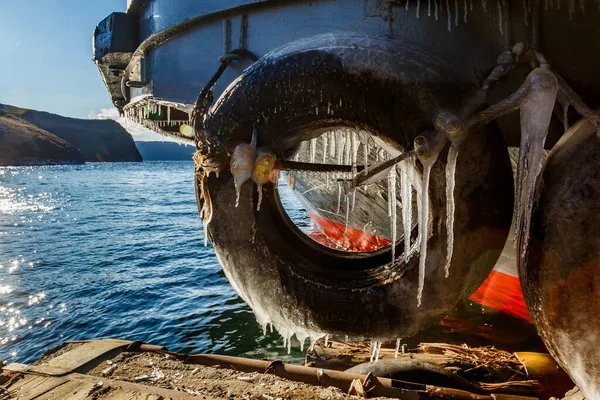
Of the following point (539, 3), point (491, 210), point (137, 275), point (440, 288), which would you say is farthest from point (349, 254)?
point (137, 275)

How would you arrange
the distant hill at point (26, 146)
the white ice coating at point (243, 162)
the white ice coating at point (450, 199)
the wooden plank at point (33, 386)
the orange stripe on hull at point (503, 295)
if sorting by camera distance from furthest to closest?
the distant hill at point (26, 146) → the orange stripe on hull at point (503, 295) → the wooden plank at point (33, 386) → the white ice coating at point (243, 162) → the white ice coating at point (450, 199)

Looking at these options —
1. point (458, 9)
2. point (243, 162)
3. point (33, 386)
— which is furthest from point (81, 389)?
point (458, 9)

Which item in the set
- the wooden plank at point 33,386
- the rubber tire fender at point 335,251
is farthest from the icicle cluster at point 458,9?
the wooden plank at point 33,386

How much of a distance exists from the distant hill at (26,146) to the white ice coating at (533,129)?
12655 cm

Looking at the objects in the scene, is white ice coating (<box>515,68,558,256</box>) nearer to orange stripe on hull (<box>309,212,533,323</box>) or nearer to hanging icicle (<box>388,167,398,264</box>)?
hanging icicle (<box>388,167,398,264</box>)

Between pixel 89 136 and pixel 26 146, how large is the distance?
1532 inches

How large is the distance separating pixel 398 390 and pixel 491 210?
7.33 feet

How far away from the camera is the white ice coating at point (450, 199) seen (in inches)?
73.4

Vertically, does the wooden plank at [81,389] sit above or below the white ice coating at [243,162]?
below

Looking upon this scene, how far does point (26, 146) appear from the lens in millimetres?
104750

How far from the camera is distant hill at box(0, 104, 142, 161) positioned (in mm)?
134000

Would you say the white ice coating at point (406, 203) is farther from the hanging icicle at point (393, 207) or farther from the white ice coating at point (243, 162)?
the white ice coating at point (243, 162)

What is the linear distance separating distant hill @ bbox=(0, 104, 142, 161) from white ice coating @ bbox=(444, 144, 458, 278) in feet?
489

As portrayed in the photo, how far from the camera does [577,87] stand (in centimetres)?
221
